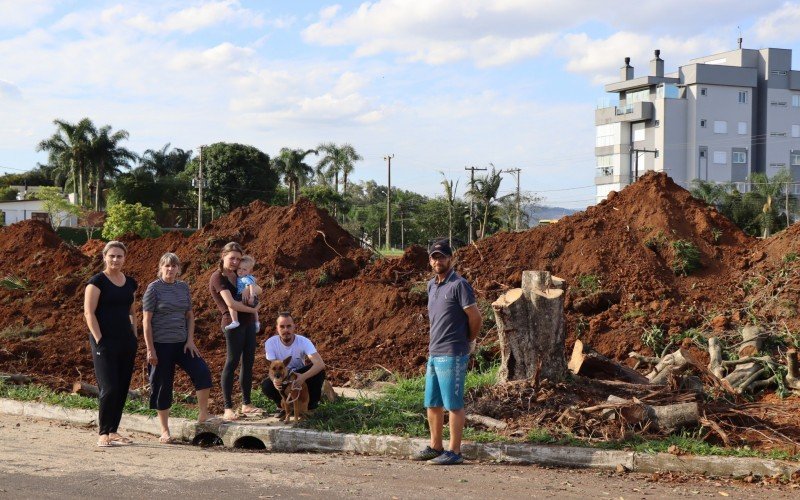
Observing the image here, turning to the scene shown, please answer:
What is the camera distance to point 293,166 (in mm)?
71375

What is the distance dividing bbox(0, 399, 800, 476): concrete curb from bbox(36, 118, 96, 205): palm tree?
63003 mm

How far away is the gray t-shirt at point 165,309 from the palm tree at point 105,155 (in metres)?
64.2

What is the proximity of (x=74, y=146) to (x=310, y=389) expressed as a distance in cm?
6440

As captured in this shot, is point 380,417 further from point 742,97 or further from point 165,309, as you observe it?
point 742,97

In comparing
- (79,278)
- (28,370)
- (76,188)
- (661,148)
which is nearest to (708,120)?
(661,148)

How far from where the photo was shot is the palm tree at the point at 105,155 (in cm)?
6881

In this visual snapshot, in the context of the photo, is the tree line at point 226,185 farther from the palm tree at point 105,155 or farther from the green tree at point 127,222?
the green tree at point 127,222

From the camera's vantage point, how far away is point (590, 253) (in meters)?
13.6

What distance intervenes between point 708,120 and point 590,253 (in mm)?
70061

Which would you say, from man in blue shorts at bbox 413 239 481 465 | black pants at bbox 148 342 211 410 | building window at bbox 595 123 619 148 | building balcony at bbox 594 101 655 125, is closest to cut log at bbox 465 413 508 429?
man in blue shorts at bbox 413 239 481 465

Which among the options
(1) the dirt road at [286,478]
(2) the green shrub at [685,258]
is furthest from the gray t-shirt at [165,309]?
(2) the green shrub at [685,258]

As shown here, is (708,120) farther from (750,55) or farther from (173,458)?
(173,458)

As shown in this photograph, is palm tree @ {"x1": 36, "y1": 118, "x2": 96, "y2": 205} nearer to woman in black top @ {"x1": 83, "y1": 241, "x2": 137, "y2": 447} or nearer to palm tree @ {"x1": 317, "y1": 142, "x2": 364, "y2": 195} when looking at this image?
palm tree @ {"x1": 317, "y1": 142, "x2": 364, "y2": 195}

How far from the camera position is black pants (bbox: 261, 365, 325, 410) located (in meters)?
8.37
